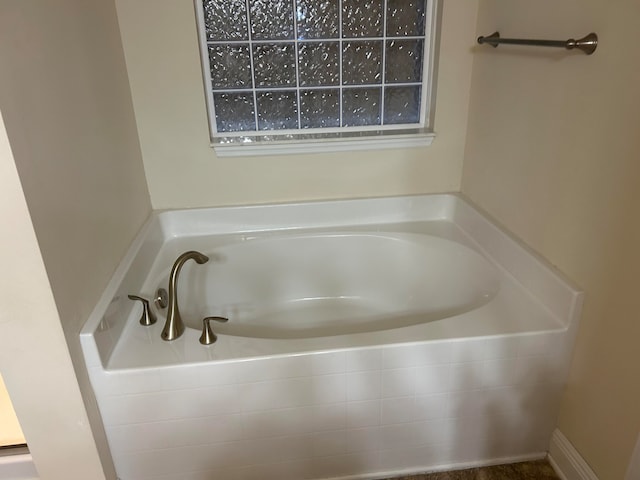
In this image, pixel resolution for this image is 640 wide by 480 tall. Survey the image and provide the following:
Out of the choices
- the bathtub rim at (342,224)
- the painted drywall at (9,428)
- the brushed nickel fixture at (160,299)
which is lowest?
the painted drywall at (9,428)

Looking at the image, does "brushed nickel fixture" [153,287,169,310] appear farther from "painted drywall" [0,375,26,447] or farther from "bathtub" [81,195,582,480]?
"painted drywall" [0,375,26,447]

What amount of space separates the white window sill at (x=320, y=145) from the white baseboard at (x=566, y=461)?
1257 mm

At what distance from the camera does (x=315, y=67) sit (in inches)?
80.0

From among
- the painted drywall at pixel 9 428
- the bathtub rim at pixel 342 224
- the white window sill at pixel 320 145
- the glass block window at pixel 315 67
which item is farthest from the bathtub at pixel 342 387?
the glass block window at pixel 315 67

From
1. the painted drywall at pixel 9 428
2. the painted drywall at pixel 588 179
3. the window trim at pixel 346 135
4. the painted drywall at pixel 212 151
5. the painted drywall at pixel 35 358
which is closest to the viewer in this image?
the painted drywall at pixel 35 358

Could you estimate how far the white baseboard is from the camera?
1448mm

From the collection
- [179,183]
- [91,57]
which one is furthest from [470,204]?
[91,57]

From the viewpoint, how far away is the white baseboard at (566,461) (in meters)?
1.45

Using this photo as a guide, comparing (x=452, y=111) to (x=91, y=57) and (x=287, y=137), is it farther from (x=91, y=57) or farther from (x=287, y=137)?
(x=91, y=57)

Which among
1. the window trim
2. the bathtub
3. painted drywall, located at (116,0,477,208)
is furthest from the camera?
the window trim

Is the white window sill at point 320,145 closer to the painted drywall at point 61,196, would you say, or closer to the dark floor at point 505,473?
the painted drywall at point 61,196

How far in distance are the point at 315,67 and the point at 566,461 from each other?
1723mm

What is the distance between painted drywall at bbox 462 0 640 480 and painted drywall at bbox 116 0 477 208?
0.29 meters

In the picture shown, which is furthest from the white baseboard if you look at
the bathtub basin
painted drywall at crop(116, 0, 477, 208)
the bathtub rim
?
painted drywall at crop(116, 0, 477, 208)
